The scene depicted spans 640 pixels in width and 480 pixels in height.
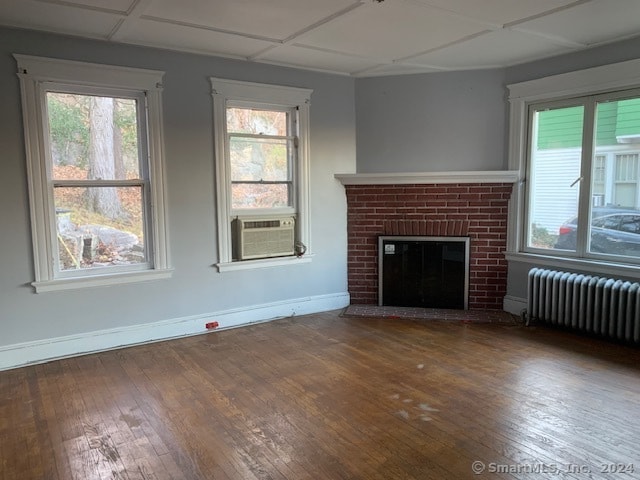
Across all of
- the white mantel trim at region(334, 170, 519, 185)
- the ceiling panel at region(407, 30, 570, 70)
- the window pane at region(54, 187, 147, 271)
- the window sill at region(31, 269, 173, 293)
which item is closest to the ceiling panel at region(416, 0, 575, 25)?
the ceiling panel at region(407, 30, 570, 70)

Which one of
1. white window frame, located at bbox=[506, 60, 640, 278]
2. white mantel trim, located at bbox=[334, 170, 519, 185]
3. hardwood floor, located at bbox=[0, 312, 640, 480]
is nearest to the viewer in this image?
hardwood floor, located at bbox=[0, 312, 640, 480]

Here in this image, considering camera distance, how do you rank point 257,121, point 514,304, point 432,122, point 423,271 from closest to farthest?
point 257,121 < point 514,304 < point 432,122 < point 423,271

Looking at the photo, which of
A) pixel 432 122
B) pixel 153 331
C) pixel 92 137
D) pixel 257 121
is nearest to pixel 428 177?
pixel 432 122

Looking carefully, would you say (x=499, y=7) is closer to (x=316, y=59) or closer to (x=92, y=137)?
(x=316, y=59)

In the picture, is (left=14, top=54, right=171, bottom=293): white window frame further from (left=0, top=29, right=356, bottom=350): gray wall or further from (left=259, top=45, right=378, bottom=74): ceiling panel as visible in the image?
(left=259, top=45, right=378, bottom=74): ceiling panel

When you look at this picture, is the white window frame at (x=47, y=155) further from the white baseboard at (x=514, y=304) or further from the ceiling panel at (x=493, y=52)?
the white baseboard at (x=514, y=304)

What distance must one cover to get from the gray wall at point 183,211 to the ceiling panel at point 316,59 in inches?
6.8

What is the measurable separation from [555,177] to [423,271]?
161cm

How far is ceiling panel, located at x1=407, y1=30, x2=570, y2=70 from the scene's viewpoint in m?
3.82

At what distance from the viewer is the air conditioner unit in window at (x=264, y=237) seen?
460 centimetres

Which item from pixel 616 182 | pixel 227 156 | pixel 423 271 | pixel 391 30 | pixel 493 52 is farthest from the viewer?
pixel 423 271

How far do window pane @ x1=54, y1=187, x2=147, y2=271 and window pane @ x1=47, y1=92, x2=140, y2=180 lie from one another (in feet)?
0.48

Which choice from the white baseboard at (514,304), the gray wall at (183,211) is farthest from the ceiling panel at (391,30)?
the white baseboard at (514,304)

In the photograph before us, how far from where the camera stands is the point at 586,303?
4109 mm
